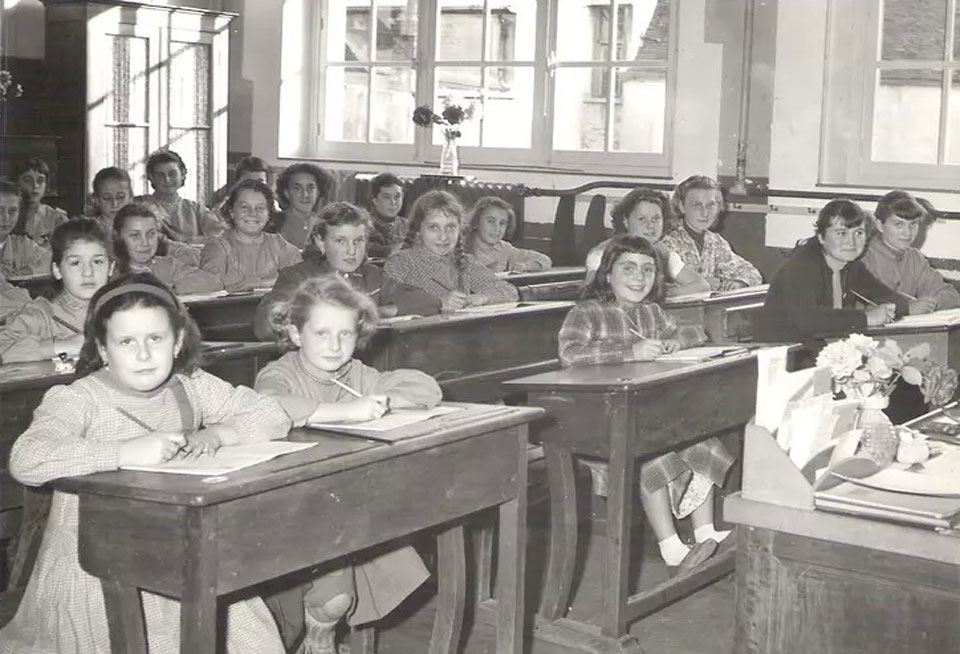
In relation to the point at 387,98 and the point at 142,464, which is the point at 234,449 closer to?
the point at 142,464

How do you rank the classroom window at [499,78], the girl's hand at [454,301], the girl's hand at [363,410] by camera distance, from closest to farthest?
the girl's hand at [363,410]
the girl's hand at [454,301]
the classroom window at [499,78]

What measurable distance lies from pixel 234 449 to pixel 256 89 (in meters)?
7.28

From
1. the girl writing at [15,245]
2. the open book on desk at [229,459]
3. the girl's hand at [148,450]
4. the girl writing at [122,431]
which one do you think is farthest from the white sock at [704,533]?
the girl writing at [15,245]

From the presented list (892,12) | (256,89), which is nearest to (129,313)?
(892,12)

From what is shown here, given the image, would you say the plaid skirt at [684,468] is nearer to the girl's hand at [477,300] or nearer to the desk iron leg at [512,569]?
the desk iron leg at [512,569]

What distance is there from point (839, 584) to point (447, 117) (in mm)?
5944

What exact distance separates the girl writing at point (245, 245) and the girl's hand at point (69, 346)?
2.48m

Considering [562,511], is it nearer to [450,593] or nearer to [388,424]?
[450,593]

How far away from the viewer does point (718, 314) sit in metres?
5.18

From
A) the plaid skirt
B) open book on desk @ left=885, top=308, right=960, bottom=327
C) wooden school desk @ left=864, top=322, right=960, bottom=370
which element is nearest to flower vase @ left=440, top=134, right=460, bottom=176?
open book on desk @ left=885, top=308, right=960, bottom=327

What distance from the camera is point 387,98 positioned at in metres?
8.80

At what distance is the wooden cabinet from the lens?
804 cm

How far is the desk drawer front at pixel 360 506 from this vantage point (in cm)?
204

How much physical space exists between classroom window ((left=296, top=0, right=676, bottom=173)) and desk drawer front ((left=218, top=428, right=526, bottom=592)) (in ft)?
16.5
